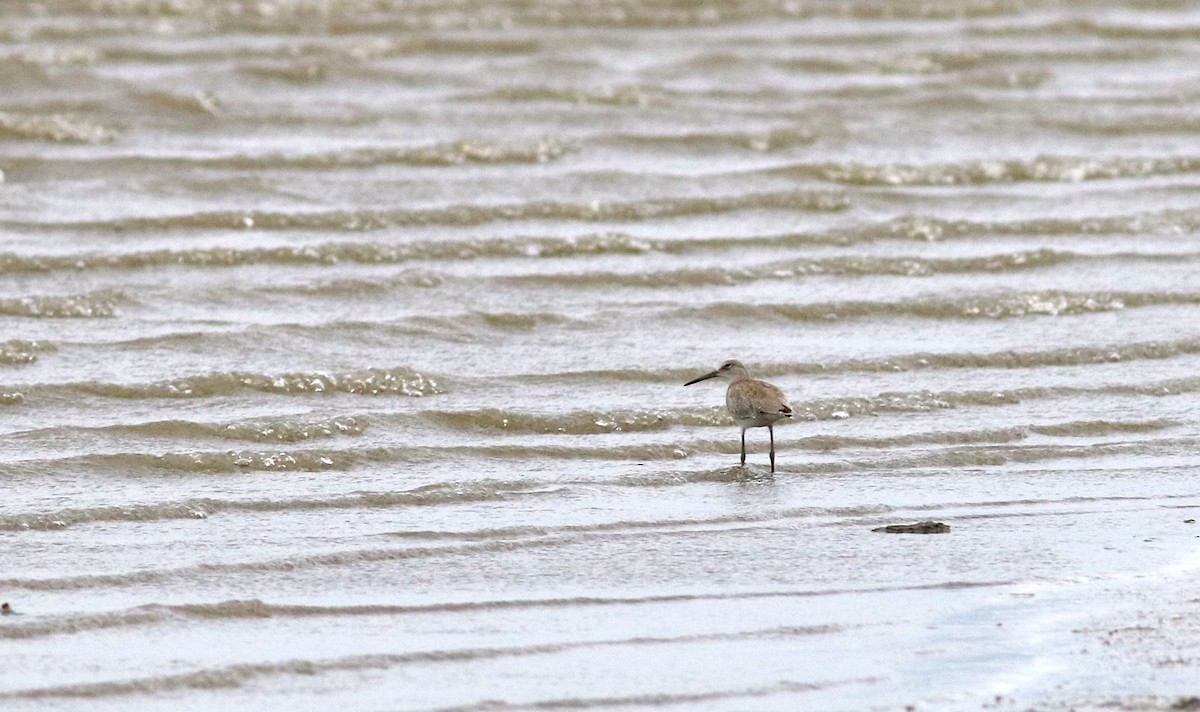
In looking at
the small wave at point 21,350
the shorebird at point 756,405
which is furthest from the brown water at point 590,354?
the shorebird at point 756,405

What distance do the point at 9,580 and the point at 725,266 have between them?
6018mm

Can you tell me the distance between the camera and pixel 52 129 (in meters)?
14.0

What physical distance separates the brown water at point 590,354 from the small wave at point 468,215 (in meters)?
0.04

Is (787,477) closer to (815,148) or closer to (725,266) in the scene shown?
(725,266)

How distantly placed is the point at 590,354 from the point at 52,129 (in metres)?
5.15

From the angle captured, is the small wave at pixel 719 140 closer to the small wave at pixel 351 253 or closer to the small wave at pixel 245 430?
the small wave at pixel 351 253

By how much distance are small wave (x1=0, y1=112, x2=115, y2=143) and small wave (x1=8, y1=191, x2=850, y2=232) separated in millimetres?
1844

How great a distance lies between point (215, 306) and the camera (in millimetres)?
10867

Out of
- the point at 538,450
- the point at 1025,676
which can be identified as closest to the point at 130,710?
the point at 1025,676

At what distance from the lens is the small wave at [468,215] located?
12273 mm

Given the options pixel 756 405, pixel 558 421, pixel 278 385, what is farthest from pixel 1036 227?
pixel 278 385

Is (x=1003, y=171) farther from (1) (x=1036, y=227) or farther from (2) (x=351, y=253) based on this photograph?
(2) (x=351, y=253)

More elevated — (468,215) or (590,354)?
(468,215)

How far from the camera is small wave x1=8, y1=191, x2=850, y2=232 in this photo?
1227 cm
